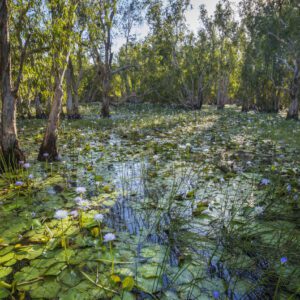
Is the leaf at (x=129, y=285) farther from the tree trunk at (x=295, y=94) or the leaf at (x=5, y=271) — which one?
the tree trunk at (x=295, y=94)

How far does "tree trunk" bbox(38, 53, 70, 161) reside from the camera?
215 inches

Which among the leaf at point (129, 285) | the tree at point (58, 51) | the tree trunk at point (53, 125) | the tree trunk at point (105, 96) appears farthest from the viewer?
the tree trunk at point (105, 96)

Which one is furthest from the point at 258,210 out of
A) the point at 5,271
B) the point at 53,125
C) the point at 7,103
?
the point at 7,103

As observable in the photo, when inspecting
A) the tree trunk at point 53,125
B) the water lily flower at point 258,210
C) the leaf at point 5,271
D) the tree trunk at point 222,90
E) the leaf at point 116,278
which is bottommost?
the water lily flower at point 258,210

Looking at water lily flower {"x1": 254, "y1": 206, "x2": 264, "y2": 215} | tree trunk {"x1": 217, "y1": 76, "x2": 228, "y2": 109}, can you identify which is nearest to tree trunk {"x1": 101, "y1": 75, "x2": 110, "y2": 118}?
tree trunk {"x1": 217, "y1": 76, "x2": 228, "y2": 109}

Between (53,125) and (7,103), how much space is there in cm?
118

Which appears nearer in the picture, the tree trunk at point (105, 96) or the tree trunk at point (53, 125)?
the tree trunk at point (53, 125)

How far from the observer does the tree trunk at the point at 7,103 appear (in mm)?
4328

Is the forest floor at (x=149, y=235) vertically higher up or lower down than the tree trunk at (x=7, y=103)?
lower down

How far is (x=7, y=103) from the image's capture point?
177 inches

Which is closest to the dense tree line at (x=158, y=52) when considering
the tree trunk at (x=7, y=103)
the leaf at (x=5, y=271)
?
the tree trunk at (x=7, y=103)

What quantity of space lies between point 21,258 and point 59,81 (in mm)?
4213

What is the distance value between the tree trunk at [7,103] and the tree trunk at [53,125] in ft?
2.79

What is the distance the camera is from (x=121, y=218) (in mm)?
3160
